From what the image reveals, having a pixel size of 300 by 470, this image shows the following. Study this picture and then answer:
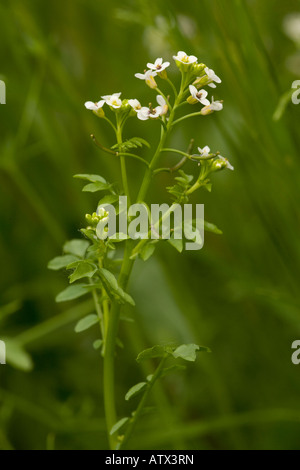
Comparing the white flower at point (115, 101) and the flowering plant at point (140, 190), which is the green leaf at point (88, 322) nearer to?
the flowering plant at point (140, 190)

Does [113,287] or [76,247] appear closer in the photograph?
[113,287]

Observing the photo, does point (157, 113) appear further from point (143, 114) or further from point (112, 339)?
point (112, 339)

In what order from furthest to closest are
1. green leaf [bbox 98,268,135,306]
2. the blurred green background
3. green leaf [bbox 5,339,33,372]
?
the blurred green background → green leaf [bbox 5,339,33,372] → green leaf [bbox 98,268,135,306]

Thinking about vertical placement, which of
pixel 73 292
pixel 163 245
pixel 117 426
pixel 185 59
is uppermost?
pixel 163 245

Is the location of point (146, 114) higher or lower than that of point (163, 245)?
lower

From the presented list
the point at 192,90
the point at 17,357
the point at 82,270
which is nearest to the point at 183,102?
A: the point at 192,90

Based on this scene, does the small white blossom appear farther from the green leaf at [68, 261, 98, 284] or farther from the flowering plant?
the green leaf at [68, 261, 98, 284]

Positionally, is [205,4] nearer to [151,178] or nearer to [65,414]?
[151,178]

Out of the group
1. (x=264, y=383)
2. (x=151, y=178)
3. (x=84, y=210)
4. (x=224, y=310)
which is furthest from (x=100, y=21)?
(x=151, y=178)

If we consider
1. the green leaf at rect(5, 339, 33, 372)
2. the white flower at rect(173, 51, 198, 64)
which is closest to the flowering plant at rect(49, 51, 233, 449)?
the white flower at rect(173, 51, 198, 64)

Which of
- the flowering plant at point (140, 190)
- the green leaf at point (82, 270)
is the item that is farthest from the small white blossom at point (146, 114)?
the green leaf at point (82, 270)
